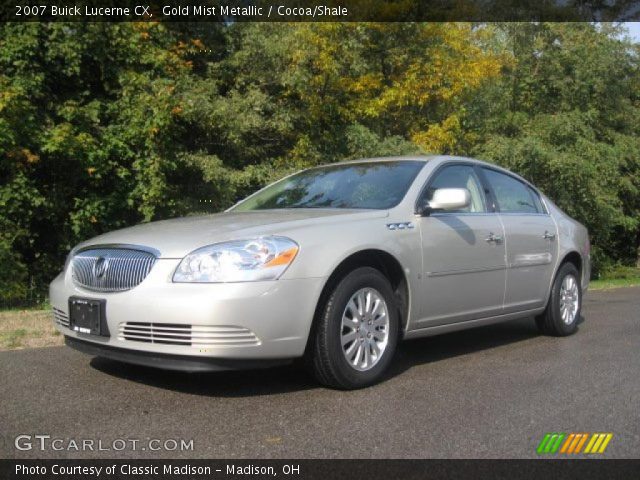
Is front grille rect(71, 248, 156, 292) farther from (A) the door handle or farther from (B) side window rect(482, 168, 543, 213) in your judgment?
(B) side window rect(482, 168, 543, 213)

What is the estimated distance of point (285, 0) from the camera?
15.9 meters

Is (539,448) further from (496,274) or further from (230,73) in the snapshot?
(230,73)

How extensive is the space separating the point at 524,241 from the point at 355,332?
2.31 metres

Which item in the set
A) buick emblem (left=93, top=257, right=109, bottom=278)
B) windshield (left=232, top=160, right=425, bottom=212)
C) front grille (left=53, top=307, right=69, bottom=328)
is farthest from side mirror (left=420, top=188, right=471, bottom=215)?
front grille (left=53, top=307, right=69, bottom=328)

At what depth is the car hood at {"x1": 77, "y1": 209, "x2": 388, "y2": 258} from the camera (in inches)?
170

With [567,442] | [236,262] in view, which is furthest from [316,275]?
[567,442]

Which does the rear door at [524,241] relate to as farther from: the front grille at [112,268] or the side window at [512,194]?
the front grille at [112,268]

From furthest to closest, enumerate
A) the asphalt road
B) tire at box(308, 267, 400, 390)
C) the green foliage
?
1. the green foliage
2. tire at box(308, 267, 400, 390)
3. the asphalt road

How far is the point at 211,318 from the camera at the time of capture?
4.04 metres

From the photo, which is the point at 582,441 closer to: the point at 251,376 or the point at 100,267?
the point at 251,376

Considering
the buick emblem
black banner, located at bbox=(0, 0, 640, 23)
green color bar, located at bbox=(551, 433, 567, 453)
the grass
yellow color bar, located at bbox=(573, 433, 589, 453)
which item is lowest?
yellow color bar, located at bbox=(573, 433, 589, 453)
